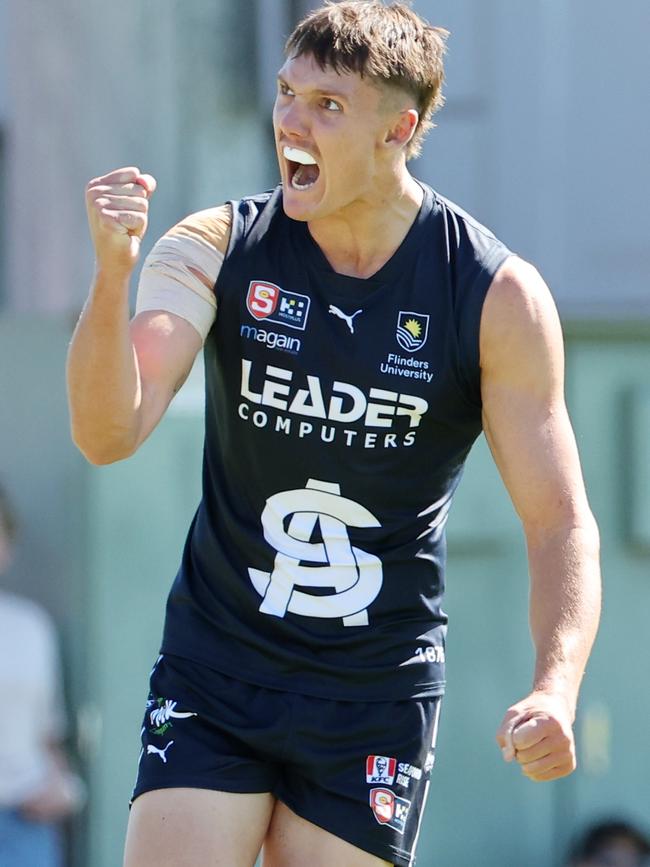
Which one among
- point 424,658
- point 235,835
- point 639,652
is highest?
point 424,658

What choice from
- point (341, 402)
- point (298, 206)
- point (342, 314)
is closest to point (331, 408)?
point (341, 402)

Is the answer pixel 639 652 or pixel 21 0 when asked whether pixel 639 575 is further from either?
pixel 21 0

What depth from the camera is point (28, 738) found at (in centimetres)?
653

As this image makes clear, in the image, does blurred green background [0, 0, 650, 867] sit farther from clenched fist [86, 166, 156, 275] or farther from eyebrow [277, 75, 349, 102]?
clenched fist [86, 166, 156, 275]

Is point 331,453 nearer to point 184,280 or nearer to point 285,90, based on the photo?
point 184,280

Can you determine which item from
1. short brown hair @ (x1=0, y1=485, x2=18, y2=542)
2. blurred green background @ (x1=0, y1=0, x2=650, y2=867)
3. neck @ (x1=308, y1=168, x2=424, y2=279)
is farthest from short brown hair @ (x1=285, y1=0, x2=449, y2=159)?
blurred green background @ (x1=0, y1=0, x2=650, y2=867)

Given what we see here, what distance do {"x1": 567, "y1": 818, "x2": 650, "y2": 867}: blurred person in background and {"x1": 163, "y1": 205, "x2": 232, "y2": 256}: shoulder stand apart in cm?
404

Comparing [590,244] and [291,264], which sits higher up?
[291,264]

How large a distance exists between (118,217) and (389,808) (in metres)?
1.32

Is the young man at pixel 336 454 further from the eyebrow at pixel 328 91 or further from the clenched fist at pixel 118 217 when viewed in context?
the clenched fist at pixel 118 217

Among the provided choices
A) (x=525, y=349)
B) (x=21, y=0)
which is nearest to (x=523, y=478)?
(x=525, y=349)

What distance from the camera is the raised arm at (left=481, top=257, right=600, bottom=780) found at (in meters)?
3.56

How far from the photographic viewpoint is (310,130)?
3.54 meters

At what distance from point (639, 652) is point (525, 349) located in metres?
4.09
